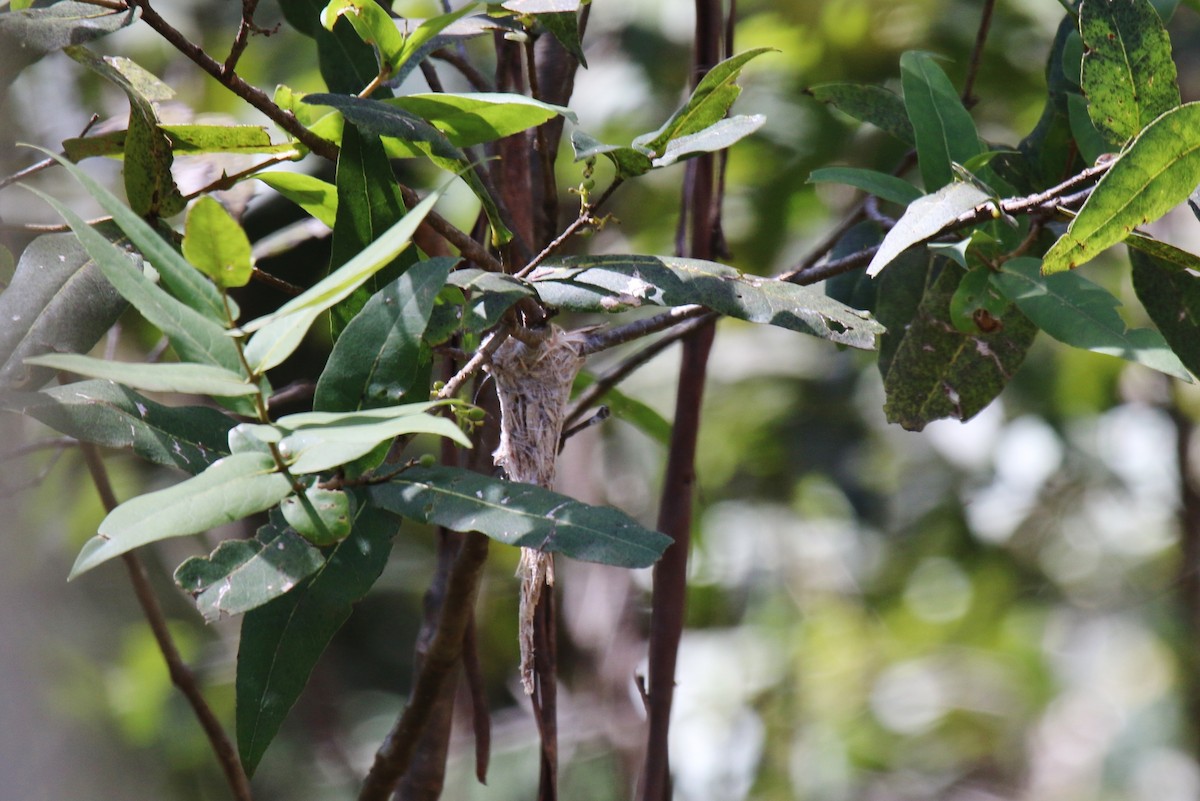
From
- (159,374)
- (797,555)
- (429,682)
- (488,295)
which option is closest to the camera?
(159,374)

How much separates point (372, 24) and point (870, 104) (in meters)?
0.31

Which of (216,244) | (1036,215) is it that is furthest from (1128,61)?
(216,244)

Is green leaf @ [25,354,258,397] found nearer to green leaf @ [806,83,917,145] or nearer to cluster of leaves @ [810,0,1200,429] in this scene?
cluster of leaves @ [810,0,1200,429]

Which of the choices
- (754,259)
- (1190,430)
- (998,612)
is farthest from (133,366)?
(998,612)

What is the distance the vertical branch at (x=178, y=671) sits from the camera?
28.5 inches

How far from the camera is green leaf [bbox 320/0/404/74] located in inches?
18.7

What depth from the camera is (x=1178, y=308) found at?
0.56 meters

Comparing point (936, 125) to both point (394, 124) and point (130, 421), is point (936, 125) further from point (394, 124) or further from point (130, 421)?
point (130, 421)

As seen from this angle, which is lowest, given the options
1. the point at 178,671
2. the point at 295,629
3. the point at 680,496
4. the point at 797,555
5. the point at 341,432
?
the point at 797,555

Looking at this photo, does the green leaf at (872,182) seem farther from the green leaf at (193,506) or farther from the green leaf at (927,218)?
the green leaf at (193,506)

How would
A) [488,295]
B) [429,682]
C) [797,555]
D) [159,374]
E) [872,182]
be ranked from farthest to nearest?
[797,555] → [429,682] → [872,182] → [488,295] → [159,374]

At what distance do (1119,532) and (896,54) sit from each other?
103 centimetres

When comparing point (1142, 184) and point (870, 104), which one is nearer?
point (1142, 184)

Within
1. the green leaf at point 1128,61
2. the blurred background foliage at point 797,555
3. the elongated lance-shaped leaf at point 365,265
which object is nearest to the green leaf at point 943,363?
the green leaf at point 1128,61
